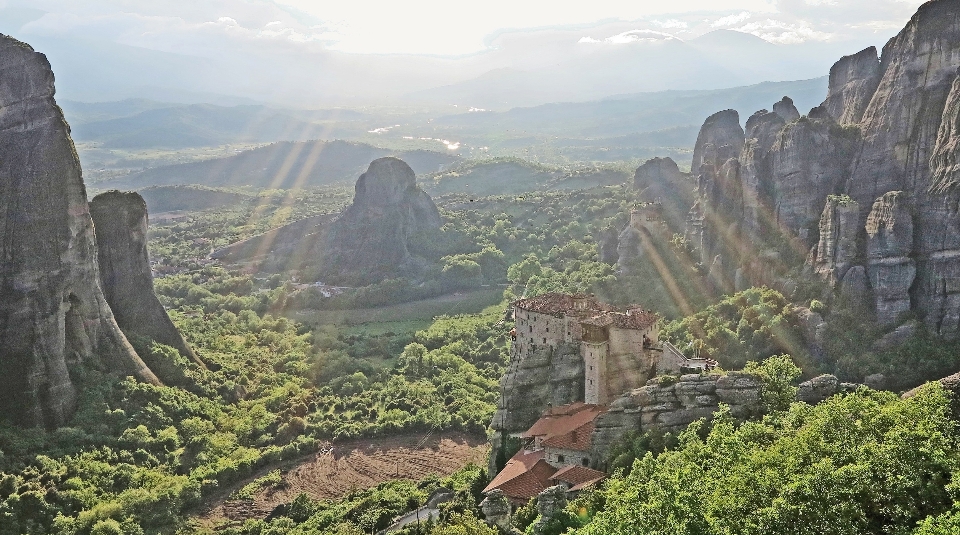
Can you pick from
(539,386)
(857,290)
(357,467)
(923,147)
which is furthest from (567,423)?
(923,147)

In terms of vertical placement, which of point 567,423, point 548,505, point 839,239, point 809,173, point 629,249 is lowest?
point 548,505

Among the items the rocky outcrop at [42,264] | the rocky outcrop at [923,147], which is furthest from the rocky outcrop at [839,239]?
the rocky outcrop at [42,264]

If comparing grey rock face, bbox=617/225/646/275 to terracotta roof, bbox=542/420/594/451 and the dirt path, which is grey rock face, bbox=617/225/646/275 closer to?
the dirt path

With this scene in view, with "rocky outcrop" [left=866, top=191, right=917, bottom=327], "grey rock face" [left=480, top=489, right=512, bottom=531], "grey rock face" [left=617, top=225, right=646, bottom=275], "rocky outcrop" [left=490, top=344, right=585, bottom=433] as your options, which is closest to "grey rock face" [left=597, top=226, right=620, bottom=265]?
"grey rock face" [left=617, top=225, right=646, bottom=275]

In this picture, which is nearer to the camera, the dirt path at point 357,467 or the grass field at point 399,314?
the dirt path at point 357,467

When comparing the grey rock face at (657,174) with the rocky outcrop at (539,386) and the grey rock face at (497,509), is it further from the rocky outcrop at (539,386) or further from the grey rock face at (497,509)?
the grey rock face at (497,509)

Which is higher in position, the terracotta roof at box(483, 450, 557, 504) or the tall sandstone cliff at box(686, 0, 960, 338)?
the tall sandstone cliff at box(686, 0, 960, 338)

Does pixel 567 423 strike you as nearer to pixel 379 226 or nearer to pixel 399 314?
pixel 399 314
